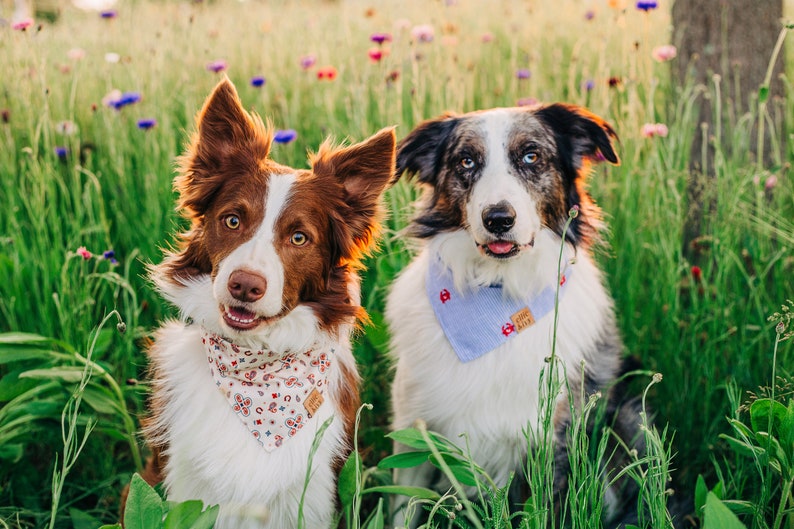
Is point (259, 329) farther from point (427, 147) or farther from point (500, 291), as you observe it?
point (427, 147)

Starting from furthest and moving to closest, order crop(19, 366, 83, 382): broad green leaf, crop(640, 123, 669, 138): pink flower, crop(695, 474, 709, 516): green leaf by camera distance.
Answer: crop(640, 123, 669, 138): pink flower < crop(19, 366, 83, 382): broad green leaf < crop(695, 474, 709, 516): green leaf

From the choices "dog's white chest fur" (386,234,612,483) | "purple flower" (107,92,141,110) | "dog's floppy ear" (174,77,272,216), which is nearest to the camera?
"dog's floppy ear" (174,77,272,216)

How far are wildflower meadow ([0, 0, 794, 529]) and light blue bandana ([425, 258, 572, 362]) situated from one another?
1.59ft

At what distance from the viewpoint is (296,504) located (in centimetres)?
249

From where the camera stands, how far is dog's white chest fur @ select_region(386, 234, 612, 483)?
284 centimetres

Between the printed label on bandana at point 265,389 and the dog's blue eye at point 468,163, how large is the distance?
101 centimetres

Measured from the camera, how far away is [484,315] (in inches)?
114

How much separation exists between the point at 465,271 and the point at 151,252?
1.80m

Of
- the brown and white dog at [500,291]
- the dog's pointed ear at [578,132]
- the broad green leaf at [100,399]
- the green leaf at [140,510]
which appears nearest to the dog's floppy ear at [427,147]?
the brown and white dog at [500,291]

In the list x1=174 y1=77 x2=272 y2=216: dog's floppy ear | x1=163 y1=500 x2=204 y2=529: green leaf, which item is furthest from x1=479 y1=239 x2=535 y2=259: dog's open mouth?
x1=163 y1=500 x2=204 y2=529: green leaf

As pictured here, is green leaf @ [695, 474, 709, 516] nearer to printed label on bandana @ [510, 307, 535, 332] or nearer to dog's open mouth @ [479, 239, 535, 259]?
printed label on bandana @ [510, 307, 535, 332]

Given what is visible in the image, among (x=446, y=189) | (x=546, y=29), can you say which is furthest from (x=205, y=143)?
(x=546, y=29)

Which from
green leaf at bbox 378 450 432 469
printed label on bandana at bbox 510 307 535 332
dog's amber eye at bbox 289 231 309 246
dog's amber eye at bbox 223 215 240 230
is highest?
dog's amber eye at bbox 223 215 240 230

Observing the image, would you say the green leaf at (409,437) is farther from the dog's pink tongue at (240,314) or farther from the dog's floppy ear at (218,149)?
the dog's floppy ear at (218,149)
